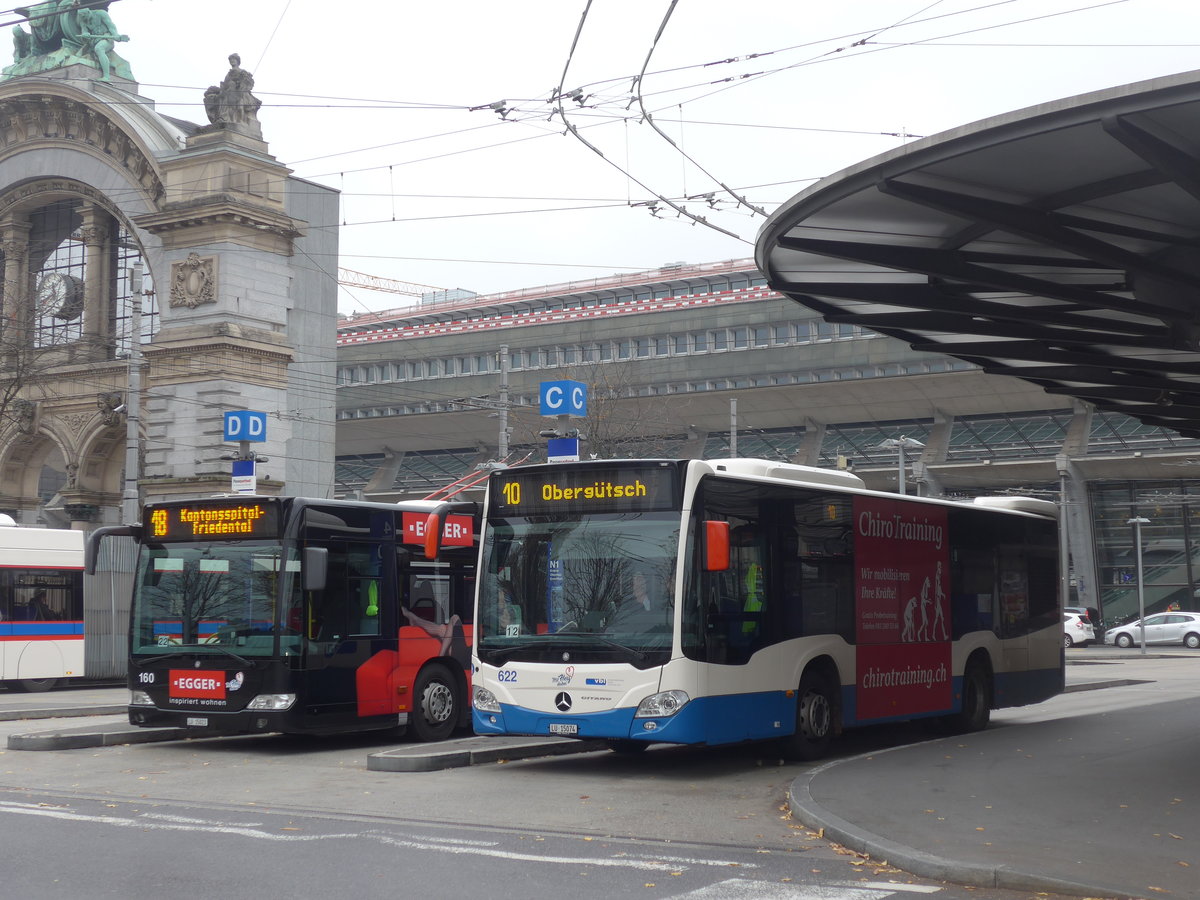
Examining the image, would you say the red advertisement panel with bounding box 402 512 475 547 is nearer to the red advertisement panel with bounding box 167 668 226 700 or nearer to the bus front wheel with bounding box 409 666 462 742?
the bus front wheel with bounding box 409 666 462 742

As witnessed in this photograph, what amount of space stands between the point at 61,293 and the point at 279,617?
1221 inches

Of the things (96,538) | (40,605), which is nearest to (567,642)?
(96,538)

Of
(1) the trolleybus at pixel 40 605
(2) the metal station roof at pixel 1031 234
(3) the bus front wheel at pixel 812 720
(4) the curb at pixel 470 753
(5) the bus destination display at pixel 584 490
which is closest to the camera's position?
(2) the metal station roof at pixel 1031 234

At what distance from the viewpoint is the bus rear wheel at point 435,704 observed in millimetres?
16789

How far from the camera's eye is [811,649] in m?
14.6

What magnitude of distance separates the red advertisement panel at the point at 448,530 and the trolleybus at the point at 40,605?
1269 cm

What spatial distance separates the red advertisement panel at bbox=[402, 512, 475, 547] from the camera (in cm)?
1684

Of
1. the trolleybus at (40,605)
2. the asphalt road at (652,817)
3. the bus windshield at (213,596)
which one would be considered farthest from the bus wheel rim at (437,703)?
the trolleybus at (40,605)

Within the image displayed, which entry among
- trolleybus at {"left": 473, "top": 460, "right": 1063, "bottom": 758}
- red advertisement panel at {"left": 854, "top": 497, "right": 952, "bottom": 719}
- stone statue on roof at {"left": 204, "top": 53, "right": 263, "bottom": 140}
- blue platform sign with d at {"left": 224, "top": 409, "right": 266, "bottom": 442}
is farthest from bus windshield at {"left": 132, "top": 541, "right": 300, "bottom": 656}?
stone statue on roof at {"left": 204, "top": 53, "right": 263, "bottom": 140}

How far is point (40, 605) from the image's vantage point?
90.5ft

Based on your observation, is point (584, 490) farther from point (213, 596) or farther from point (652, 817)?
point (213, 596)

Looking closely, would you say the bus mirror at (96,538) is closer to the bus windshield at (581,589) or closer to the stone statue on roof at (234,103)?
the bus windshield at (581,589)

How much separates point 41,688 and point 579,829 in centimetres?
2140

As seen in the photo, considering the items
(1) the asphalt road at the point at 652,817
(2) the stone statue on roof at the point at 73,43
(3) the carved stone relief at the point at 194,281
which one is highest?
(2) the stone statue on roof at the point at 73,43
